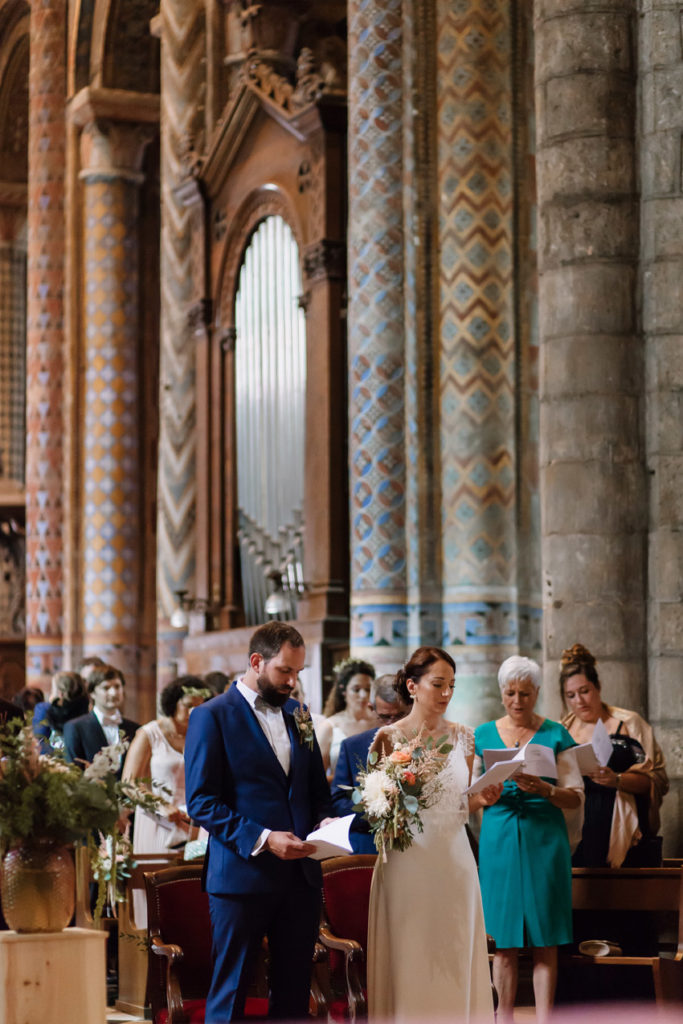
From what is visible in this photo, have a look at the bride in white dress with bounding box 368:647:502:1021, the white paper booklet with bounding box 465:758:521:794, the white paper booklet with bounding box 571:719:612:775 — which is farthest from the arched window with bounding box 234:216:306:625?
the bride in white dress with bounding box 368:647:502:1021

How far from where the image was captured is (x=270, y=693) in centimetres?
551

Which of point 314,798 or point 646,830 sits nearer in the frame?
point 314,798

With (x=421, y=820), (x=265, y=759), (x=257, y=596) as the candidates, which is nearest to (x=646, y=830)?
(x=421, y=820)

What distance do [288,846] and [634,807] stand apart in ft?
8.01

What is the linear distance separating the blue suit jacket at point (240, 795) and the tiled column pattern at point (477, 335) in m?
4.32

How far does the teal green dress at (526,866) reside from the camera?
6551 millimetres

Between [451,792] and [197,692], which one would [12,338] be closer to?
[197,692]

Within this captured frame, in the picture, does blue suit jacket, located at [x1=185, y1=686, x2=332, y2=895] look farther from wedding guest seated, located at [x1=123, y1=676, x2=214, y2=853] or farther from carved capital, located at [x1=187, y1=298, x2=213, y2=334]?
carved capital, located at [x1=187, y1=298, x2=213, y2=334]

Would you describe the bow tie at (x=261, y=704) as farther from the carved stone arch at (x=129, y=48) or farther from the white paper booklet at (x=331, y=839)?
the carved stone arch at (x=129, y=48)

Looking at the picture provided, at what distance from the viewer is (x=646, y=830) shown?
7.26 meters

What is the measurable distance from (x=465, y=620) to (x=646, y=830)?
9.01 feet

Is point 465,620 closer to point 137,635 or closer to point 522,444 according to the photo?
point 522,444

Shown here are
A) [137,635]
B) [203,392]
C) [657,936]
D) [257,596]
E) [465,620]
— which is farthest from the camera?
[137,635]

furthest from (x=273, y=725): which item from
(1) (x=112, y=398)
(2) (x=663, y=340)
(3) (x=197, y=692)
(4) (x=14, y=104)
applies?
(4) (x=14, y=104)
